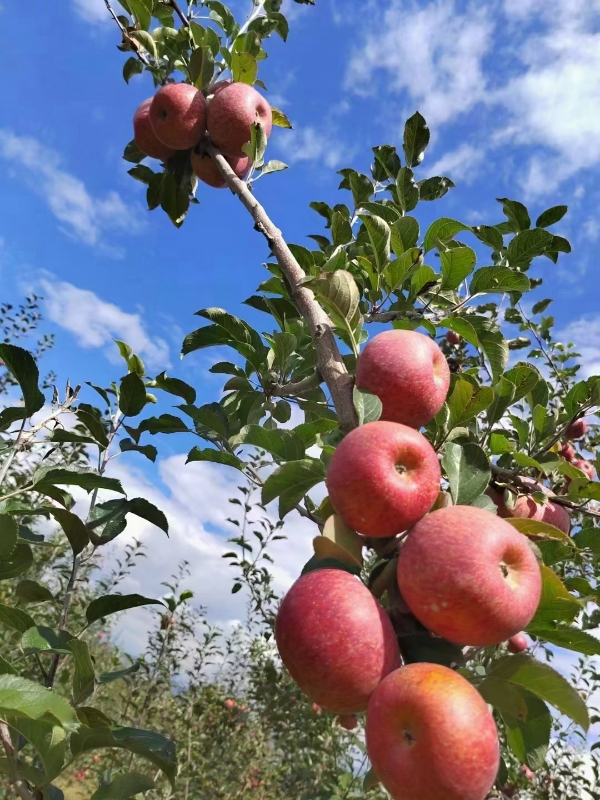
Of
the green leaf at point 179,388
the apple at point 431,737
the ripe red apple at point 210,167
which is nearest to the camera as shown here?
the apple at point 431,737

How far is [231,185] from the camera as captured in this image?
196 centimetres

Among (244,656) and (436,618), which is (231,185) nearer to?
(436,618)

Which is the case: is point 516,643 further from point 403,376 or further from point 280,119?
point 280,119

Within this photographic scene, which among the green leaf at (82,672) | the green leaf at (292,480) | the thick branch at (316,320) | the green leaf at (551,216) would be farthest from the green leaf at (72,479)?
the green leaf at (551,216)

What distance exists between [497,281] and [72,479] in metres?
1.42

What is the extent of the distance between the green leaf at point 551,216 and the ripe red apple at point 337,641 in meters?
1.70

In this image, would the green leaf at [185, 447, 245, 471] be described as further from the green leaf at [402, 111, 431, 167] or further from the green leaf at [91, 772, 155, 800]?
the green leaf at [402, 111, 431, 167]

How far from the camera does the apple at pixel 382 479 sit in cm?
99

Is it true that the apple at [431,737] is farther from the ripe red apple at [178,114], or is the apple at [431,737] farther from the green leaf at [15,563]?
the ripe red apple at [178,114]

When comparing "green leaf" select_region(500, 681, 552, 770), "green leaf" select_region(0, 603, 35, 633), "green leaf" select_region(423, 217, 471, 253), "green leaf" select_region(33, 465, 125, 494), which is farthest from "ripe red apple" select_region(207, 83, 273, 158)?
"green leaf" select_region(500, 681, 552, 770)

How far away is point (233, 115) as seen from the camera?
2.18 m

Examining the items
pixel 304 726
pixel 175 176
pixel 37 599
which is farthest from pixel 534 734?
pixel 304 726

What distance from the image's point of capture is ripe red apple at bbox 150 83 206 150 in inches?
86.7

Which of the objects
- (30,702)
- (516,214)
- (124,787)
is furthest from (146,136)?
(124,787)
